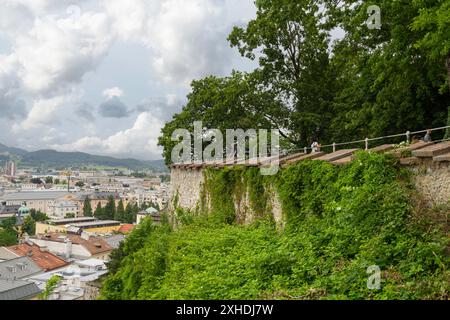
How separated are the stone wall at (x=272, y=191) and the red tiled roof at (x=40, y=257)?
41.7 metres

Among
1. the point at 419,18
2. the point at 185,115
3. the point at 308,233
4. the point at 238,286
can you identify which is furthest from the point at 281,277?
the point at 185,115

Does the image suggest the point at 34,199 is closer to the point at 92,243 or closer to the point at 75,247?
the point at 92,243

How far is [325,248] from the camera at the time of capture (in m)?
7.31

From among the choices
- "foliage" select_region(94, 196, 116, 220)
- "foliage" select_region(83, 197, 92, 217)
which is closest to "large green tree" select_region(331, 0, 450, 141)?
"foliage" select_region(94, 196, 116, 220)

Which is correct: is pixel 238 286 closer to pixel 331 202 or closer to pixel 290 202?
pixel 331 202

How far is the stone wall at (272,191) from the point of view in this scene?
22.4ft

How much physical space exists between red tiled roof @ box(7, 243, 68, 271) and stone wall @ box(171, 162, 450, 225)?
41.7 m

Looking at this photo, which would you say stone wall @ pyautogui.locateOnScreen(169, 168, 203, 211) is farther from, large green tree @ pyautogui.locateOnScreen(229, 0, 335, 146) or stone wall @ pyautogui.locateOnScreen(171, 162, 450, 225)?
large green tree @ pyautogui.locateOnScreen(229, 0, 335, 146)

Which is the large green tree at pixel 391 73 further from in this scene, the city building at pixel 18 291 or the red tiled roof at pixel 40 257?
the red tiled roof at pixel 40 257

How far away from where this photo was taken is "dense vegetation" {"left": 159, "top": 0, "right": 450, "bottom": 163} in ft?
43.1

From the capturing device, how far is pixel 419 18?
9914 mm

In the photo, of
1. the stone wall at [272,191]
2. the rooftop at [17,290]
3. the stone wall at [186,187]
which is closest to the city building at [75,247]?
the rooftop at [17,290]

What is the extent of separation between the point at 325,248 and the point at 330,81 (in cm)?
1730

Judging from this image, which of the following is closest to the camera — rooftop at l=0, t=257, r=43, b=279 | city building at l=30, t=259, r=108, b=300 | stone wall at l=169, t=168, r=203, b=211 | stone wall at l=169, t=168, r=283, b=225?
stone wall at l=169, t=168, r=283, b=225
